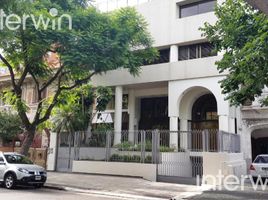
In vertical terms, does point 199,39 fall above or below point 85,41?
above

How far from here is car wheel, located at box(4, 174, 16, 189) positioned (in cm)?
1308

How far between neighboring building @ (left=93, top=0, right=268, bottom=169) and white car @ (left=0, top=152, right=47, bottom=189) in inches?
353

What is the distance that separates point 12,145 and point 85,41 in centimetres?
1546

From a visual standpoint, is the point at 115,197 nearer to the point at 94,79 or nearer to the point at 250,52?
the point at 250,52

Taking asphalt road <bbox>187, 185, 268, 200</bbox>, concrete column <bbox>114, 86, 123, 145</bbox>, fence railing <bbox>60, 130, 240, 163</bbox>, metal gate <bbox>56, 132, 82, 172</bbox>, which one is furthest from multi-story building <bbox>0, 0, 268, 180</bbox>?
asphalt road <bbox>187, 185, 268, 200</bbox>

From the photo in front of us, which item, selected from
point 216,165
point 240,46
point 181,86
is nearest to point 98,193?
point 216,165

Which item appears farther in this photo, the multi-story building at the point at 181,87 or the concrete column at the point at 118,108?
the concrete column at the point at 118,108

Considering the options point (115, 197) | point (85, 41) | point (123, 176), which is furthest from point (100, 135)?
point (115, 197)

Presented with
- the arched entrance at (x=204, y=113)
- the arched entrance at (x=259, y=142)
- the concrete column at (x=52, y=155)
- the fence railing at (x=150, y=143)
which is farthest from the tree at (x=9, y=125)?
the arched entrance at (x=259, y=142)

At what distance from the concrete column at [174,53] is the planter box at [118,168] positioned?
7.92 m

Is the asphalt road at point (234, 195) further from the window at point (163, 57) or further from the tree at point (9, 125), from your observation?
the tree at point (9, 125)

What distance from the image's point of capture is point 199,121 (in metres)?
22.5

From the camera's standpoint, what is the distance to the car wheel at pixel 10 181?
13078 millimetres

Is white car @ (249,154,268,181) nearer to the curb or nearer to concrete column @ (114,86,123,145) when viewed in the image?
the curb
